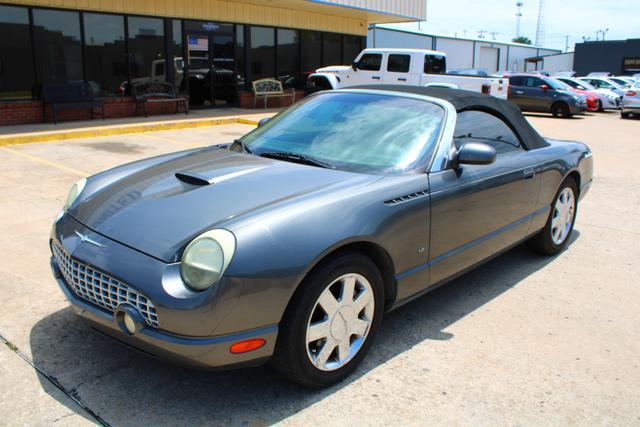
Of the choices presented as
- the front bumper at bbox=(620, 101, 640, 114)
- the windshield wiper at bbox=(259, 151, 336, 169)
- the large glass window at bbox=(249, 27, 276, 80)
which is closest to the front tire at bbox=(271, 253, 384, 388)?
the windshield wiper at bbox=(259, 151, 336, 169)

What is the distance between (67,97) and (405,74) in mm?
9274

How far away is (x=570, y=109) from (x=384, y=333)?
1914 cm

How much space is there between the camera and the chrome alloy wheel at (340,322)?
2.84 metres

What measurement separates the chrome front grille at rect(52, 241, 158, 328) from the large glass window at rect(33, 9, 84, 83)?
11.5 metres

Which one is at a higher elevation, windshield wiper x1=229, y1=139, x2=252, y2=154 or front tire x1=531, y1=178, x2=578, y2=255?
windshield wiper x1=229, y1=139, x2=252, y2=154

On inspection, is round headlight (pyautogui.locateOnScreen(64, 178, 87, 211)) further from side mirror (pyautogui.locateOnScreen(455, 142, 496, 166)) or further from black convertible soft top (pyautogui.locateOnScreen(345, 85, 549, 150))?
side mirror (pyautogui.locateOnScreen(455, 142, 496, 166))

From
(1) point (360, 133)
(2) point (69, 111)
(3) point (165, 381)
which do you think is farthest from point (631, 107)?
(3) point (165, 381)

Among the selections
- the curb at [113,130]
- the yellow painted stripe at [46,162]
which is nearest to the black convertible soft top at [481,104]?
the yellow painted stripe at [46,162]

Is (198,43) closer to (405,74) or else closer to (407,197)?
(405,74)

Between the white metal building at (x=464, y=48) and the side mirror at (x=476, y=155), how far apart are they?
29.2m

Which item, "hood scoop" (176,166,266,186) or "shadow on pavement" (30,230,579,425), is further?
"hood scoop" (176,166,266,186)

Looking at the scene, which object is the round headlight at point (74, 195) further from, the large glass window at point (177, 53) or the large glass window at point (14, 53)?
the large glass window at point (177, 53)

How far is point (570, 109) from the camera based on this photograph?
66.3ft

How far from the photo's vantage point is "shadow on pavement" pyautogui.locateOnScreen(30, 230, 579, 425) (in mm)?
A: 2721
